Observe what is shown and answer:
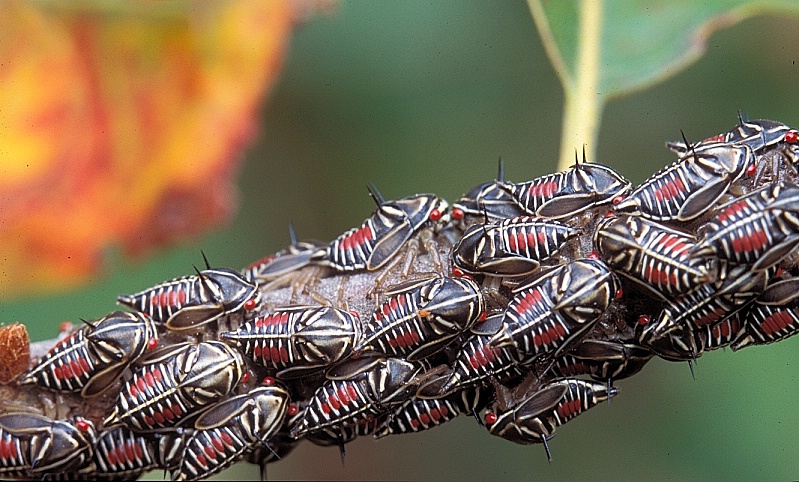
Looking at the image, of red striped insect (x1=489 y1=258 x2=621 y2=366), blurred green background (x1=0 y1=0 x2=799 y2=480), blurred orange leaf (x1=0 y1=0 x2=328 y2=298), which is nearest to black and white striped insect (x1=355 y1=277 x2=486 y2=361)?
red striped insect (x1=489 y1=258 x2=621 y2=366)

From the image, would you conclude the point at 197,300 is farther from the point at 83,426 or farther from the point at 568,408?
the point at 568,408

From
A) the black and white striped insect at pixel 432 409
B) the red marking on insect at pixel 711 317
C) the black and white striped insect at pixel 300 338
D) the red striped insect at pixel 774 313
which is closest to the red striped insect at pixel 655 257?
the red marking on insect at pixel 711 317

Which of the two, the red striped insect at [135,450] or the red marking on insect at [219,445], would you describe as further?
the red striped insect at [135,450]

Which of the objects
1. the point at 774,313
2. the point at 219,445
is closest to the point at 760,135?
the point at 774,313

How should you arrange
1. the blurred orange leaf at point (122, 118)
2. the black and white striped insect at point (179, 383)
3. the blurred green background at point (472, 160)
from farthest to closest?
the blurred orange leaf at point (122, 118), the blurred green background at point (472, 160), the black and white striped insect at point (179, 383)

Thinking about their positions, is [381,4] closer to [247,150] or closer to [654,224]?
[247,150]

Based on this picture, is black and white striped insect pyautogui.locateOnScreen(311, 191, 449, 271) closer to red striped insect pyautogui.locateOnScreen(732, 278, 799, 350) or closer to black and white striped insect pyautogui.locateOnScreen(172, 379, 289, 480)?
black and white striped insect pyautogui.locateOnScreen(172, 379, 289, 480)

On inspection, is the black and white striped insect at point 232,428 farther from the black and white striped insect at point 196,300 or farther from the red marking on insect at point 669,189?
the red marking on insect at point 669,189
